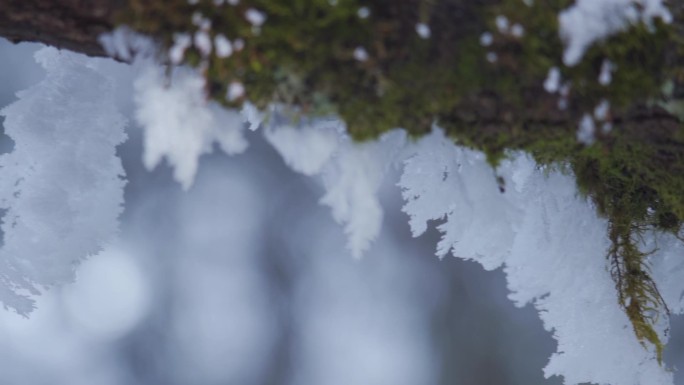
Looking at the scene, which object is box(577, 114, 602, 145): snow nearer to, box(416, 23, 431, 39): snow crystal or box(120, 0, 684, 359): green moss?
box(120, 0, 684, 359): green moss

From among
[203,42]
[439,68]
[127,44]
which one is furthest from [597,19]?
[127,44]

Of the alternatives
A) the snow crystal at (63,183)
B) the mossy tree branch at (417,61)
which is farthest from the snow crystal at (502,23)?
the snow crystal at (63,183)

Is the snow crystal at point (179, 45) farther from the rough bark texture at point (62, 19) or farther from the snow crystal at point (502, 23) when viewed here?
the snow crystal at point (502, 23)

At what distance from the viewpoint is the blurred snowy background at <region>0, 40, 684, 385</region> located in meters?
4.52

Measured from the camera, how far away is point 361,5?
0.78m

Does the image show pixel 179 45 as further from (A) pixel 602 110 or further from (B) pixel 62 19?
(A) pixel 602 110

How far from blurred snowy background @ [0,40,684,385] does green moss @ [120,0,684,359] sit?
3591 millimetres

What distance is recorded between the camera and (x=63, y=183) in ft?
4.35

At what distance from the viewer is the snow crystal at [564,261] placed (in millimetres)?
1281

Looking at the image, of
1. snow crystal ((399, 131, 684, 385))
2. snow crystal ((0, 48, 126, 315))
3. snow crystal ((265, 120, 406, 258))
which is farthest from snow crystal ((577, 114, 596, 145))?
snow crystal ((0, 48, 126, 315))

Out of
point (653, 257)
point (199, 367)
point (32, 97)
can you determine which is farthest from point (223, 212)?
point (653, 257)

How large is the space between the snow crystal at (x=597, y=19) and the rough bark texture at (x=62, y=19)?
55 centimetres

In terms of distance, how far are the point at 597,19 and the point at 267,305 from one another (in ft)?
13.8

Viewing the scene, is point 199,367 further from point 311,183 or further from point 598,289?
point 598,289
